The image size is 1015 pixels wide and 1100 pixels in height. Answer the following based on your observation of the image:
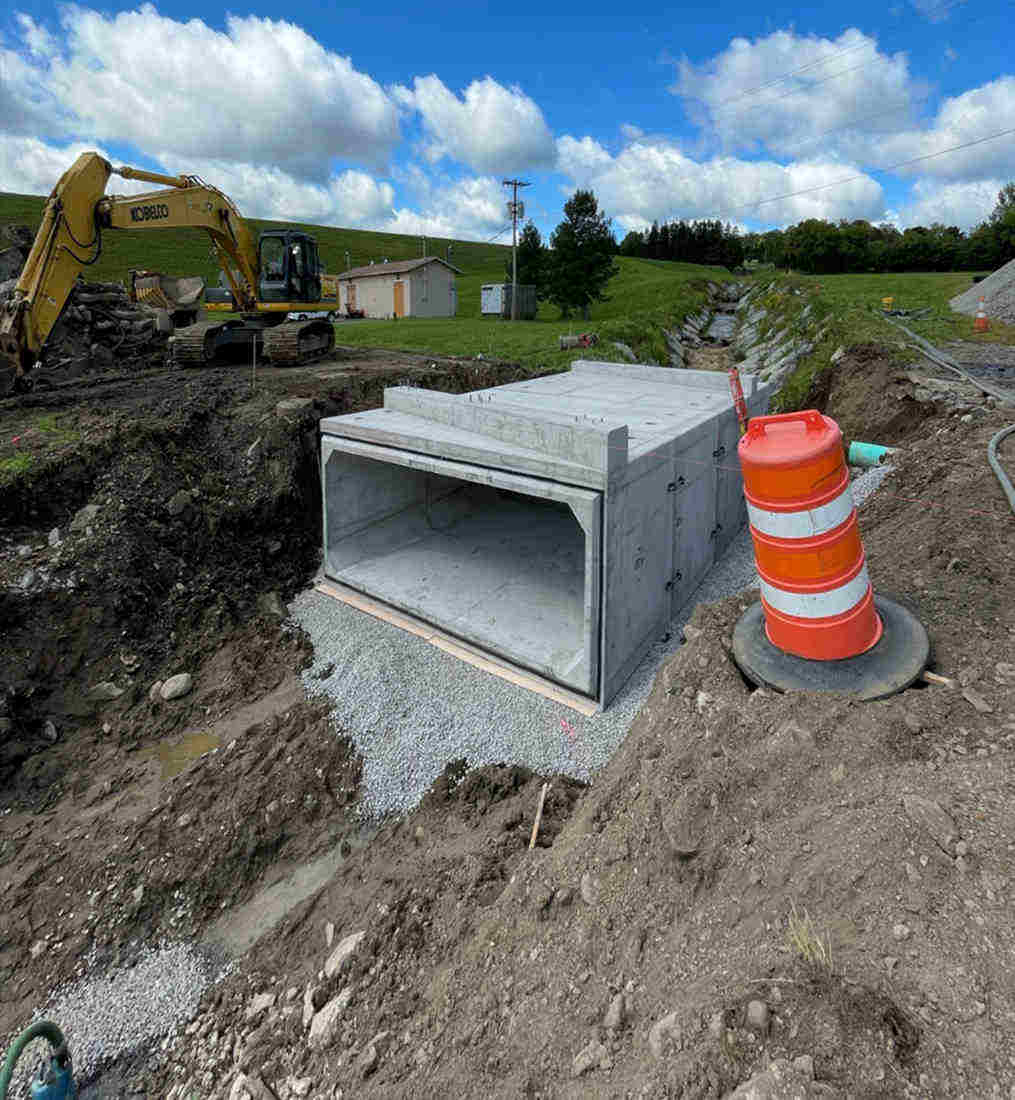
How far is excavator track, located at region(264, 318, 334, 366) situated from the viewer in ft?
49.2

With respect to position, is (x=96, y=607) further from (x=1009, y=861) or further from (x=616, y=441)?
(x=1009, y=861)

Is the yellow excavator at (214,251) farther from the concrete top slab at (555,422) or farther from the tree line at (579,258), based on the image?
the tree line at (579,258)

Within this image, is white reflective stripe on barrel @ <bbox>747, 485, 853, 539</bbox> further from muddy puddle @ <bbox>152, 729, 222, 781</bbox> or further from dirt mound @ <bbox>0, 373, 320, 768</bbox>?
dirt mound @ <bbox>0, 373, 320, 768</bbox>

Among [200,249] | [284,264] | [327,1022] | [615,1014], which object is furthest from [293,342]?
[200,249]

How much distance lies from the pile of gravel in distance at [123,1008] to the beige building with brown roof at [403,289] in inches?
1566

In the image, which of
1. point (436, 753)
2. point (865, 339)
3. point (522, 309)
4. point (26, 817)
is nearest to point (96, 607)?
point (26, 817)

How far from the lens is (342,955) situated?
4898 millimetres

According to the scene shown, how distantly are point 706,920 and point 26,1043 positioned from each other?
14.1 feet

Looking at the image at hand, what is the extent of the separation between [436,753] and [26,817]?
4.05 m

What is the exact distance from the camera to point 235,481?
10.9 meters

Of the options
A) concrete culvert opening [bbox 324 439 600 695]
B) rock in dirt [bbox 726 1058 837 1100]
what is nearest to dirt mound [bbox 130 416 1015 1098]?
rock in dirt [bbox 726 1058 837 1100]

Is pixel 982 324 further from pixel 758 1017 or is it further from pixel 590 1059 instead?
pixel 590 1059

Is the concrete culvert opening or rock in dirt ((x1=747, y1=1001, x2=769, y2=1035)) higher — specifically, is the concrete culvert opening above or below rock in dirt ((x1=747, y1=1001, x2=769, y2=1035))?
below

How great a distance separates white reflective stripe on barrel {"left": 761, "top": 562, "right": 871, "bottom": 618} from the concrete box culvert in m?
2.48
